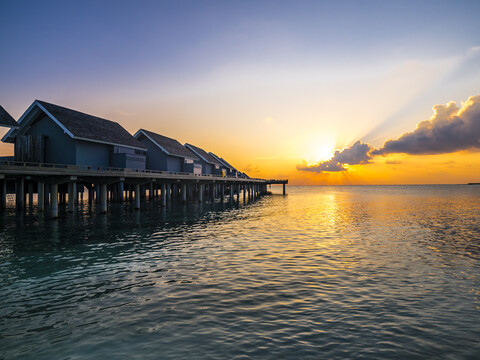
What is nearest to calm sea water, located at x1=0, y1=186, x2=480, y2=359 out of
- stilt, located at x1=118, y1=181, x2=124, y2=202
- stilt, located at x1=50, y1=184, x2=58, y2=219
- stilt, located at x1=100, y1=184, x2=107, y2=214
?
stilt, located at x1=50, y1=184, x2=58, y2=219

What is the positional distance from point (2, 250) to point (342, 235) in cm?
1880

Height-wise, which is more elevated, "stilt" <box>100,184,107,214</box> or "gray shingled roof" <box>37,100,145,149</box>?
"gray shingled roof" <box>37,100,145,149</box>

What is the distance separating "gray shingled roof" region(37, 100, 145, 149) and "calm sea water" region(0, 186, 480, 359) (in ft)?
55.2

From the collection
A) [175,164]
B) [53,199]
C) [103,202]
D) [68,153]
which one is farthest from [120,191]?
[53,199]

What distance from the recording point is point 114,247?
52.5ft

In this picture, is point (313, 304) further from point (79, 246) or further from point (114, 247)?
point (79, 246)

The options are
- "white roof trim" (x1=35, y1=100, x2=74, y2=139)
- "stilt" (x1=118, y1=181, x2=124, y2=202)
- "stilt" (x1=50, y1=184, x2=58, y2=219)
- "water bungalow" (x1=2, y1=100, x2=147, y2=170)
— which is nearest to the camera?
"stilt" (x1=50, y1=184, x2=58, y2=219)

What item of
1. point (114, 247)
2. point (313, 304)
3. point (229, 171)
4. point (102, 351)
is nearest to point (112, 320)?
point (102, 351)

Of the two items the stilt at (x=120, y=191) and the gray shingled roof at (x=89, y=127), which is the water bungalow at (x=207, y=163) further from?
the gray shingled roof at (x=89, y=127)

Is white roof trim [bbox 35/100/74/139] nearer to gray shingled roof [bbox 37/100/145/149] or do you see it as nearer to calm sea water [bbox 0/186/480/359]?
gray shingled roof [bbox 37/100/145/149]

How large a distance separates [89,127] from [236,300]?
31170mm

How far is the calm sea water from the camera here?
249 inches

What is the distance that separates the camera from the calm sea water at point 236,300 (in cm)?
631

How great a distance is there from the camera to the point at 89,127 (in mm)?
34125
